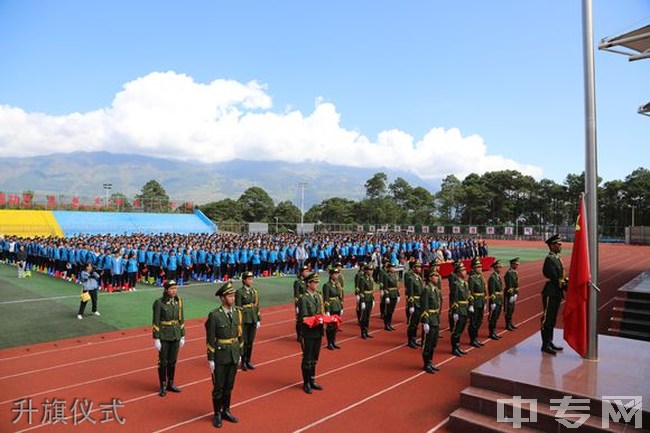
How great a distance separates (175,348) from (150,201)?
45.1m

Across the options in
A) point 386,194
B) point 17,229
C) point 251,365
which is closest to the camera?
point 251,365

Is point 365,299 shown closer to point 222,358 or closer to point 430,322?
point 430,322

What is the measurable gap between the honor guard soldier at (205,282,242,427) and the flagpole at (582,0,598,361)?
17.7 feet

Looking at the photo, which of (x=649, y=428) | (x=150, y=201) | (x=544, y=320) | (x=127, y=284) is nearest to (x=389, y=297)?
(x=544, y=320)

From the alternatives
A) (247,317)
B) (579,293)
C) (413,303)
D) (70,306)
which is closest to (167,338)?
(247,317)

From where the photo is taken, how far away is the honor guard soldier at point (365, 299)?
33.7ft

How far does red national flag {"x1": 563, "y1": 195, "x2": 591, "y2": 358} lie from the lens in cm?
675

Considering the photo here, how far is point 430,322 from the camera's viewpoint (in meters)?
7.81

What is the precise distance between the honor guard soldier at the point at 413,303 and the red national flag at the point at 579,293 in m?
3.00

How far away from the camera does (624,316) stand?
10.5 m

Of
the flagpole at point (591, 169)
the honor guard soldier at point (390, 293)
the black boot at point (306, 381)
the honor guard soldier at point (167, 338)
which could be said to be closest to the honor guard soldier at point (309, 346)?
the black boot at point (306, 381)

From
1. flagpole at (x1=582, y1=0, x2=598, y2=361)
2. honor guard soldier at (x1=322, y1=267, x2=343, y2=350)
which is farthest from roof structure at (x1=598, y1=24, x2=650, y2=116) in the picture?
honor guard soldier at (x1=322, y1=267, x2=343, y2=350)

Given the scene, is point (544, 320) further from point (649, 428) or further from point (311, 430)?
point (311, 430)

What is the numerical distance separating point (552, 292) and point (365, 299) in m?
4.16
